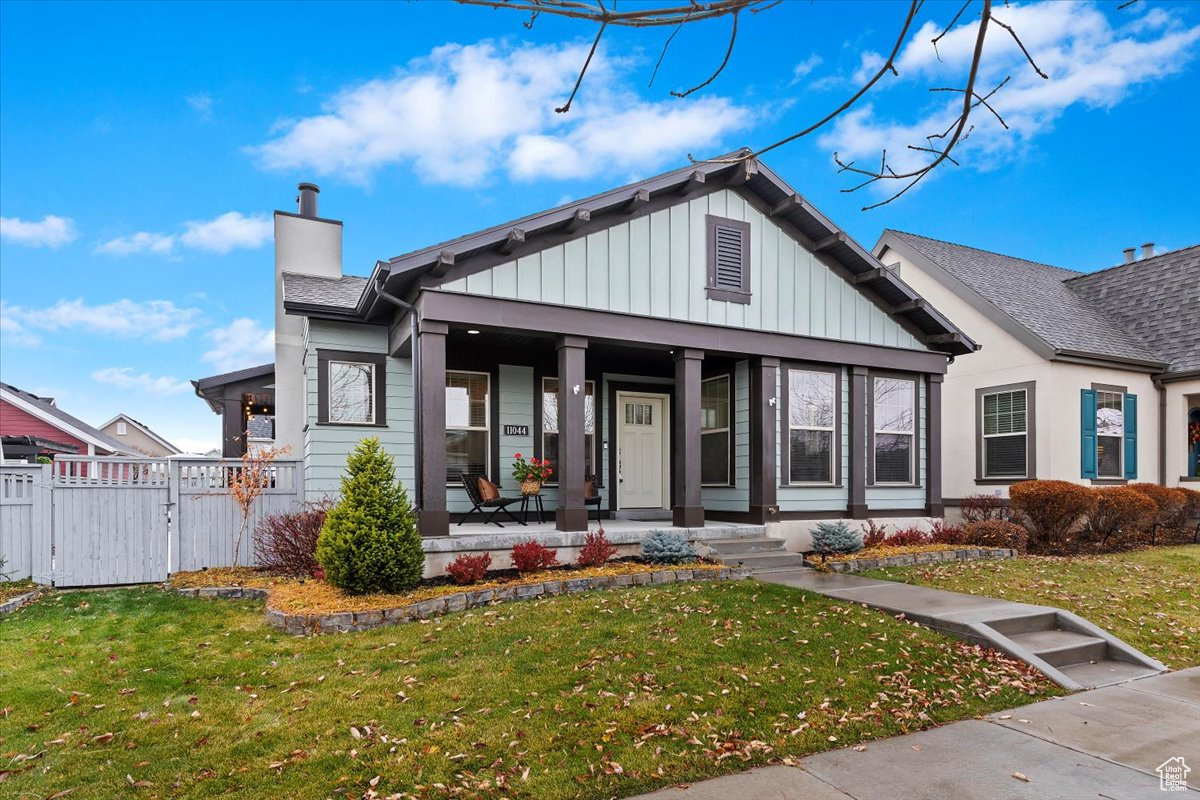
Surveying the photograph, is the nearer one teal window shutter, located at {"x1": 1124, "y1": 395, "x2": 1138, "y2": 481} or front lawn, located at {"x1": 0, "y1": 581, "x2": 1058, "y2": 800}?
front lawn, located at {"x1": 0, "y1": 581, "x2": 1058, "y2": 800}

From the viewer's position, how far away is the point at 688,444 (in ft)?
31.8

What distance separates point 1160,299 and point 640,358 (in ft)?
42.8

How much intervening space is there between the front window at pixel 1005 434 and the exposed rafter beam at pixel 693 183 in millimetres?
8295

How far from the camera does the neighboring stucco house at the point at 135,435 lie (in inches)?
1516

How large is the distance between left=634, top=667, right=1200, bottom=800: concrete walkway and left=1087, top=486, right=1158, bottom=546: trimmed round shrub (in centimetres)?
785

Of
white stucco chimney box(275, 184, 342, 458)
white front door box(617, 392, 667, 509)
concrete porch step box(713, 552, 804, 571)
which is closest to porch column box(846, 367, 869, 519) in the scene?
concrete porch step box(713, 552, 804, 571)

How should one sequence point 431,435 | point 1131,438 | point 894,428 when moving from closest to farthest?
1. point 431,435
2. point 894,428
3. point 1131,438

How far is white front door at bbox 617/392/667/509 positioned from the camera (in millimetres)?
11836

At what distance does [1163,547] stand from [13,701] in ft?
49.6

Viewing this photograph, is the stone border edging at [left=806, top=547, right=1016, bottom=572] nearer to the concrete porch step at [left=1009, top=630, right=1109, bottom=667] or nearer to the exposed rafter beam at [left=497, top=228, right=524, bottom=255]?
the concrete porch step at [left=1009, top=630, right=1109, bottom=667]

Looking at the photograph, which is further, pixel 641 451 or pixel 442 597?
pixel 641 451

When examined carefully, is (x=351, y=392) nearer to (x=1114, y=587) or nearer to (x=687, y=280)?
(x=687, y=280)

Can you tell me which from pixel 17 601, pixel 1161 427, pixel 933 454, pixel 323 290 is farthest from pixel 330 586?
pixel 1161 427

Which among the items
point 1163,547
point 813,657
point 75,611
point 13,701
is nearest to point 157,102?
point 75,611
